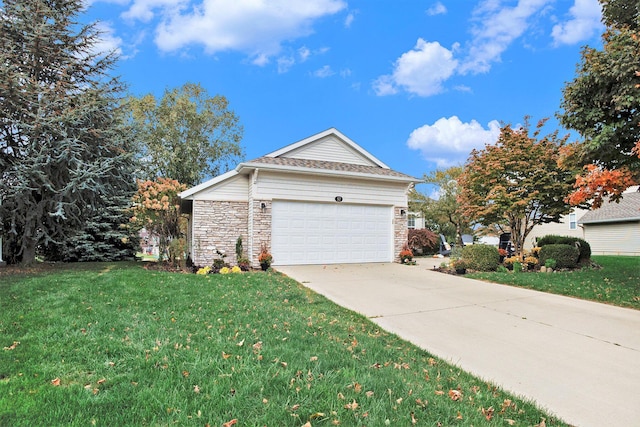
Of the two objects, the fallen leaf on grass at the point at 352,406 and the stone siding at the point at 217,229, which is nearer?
the fallen leaf on grass at the point at 352,406

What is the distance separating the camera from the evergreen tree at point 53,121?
31.8ft

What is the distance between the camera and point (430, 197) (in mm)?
25969

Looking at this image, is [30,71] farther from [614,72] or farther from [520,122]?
[520,122]

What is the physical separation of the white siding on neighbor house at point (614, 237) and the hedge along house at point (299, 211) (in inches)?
636

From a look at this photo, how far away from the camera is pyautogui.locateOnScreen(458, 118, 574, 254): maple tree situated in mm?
10969

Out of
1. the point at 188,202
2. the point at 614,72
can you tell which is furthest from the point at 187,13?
the point at 614,72

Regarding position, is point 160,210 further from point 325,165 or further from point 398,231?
point 398,231

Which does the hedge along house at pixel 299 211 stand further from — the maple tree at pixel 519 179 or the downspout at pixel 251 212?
the maple tree at pixel 519 179

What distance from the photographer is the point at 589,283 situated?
8.38m

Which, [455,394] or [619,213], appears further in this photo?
[619,213]

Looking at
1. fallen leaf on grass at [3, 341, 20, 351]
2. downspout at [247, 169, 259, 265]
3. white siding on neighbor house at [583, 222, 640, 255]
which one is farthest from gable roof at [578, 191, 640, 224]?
fallen leaf on grass at [3, 341, 20, 351]

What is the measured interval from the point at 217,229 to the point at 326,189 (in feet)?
13.1

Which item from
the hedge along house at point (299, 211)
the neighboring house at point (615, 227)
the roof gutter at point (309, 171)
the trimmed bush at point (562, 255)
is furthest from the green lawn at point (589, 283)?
the neighboring house at point (615, 227)

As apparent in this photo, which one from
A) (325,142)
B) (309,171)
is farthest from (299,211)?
(325,142)
